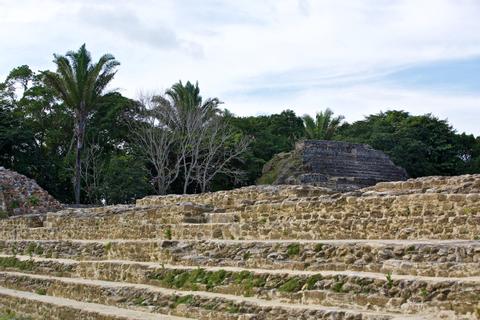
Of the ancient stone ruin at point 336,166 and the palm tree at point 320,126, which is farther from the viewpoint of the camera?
the palm tree at point 320,126

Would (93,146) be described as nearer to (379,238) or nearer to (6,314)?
(6,314)

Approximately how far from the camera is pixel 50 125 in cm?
3281

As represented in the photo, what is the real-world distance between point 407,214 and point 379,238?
0.51 m

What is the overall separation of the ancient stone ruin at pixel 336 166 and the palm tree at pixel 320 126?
1659cm

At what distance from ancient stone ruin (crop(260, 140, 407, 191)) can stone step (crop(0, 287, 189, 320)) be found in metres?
7.82

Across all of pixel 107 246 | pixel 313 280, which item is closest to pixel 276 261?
pixel 313 280

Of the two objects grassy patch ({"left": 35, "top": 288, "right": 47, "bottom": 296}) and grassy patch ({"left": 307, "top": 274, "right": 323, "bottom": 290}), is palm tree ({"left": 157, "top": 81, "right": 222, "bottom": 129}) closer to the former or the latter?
grassy patch ({"left": 35, "top": 288, "right": 47, "bottom": 296})

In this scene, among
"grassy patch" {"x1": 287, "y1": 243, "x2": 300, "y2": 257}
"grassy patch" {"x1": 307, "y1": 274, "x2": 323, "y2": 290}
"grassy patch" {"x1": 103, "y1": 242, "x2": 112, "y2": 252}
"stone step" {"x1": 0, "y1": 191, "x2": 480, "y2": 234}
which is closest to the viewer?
"grassy patch" {"x1": 307, "y1": 274, "x2": 323, "y2": 290}

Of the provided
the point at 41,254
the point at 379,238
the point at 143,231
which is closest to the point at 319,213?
the point at 379,238

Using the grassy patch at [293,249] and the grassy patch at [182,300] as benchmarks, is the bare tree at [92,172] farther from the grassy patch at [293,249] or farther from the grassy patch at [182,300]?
the grassy patch at [293,249]

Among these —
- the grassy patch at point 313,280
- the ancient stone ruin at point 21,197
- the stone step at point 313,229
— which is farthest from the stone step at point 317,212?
the ancient stone ruin at point 21,197

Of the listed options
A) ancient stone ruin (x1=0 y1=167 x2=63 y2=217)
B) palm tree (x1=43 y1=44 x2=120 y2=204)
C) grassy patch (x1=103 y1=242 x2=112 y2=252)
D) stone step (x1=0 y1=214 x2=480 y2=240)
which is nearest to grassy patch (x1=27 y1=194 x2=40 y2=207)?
ancient stone ruin (x1=0 y1=167 x2=63 y2=217)

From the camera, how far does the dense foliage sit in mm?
29891

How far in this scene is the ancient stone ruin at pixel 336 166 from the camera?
18406 millimetres
